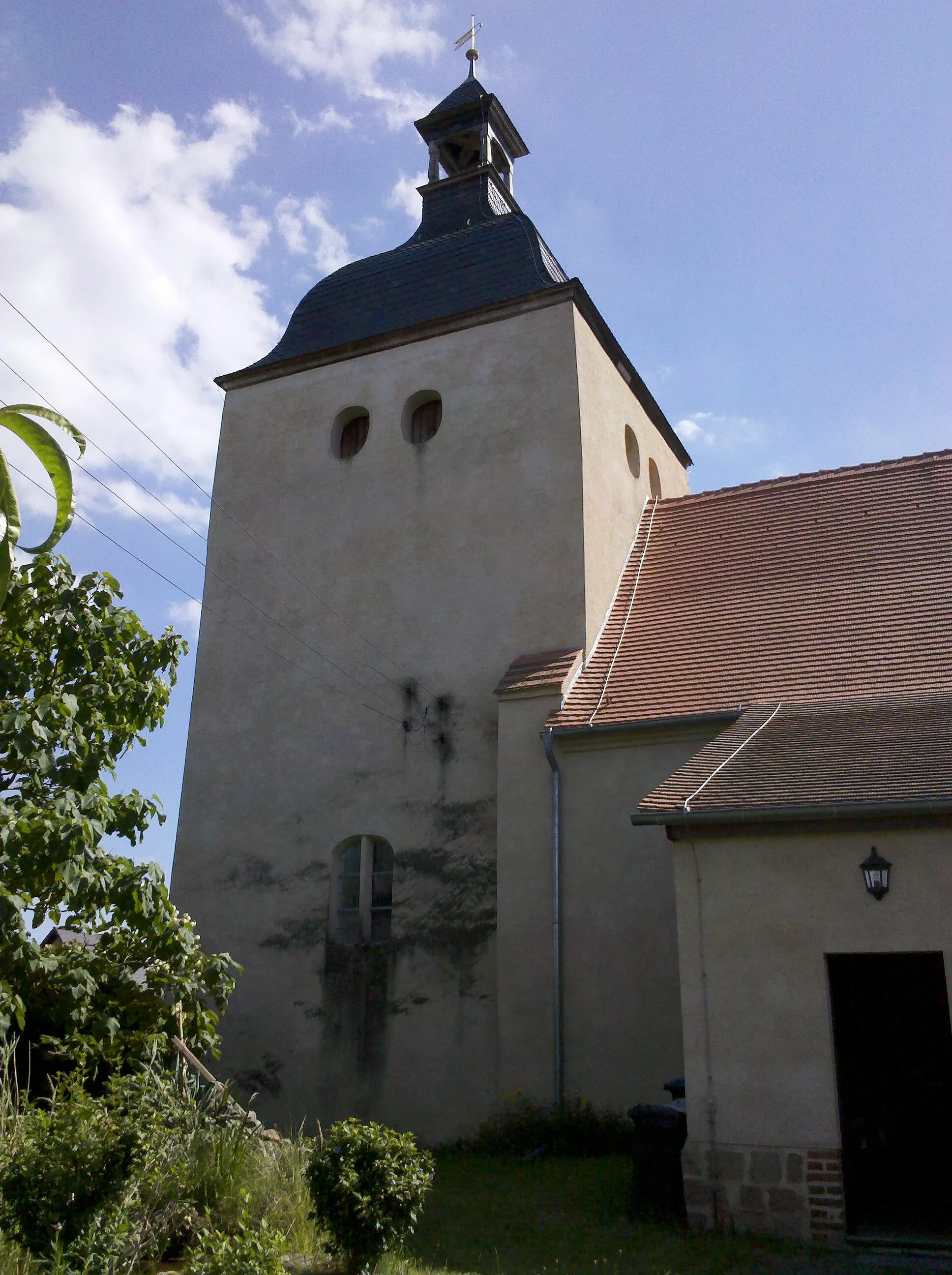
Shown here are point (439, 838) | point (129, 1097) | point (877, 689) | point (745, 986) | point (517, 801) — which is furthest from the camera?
point (439, 838)

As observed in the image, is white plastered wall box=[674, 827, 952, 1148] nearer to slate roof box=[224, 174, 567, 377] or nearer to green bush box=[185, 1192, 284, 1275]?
green bush box=[185, 1192, 284, 1275]

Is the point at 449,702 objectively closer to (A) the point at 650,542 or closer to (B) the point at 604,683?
(B) the point at 604,683

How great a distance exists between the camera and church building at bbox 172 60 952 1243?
802cm

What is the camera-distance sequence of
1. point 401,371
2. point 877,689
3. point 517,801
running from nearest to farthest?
point 877,689
point 517,801
point 401,371

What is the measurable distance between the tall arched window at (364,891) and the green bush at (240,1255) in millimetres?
7704

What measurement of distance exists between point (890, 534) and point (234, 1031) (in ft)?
34.3

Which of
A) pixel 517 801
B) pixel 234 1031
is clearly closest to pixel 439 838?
pixel 517 801

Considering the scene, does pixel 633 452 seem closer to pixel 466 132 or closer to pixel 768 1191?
pixel 466 132

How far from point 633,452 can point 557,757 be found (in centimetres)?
676

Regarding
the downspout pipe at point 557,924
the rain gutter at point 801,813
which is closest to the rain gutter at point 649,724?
the downspout pipe at point 557,924

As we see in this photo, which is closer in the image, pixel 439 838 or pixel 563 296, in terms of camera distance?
pixel 439 838

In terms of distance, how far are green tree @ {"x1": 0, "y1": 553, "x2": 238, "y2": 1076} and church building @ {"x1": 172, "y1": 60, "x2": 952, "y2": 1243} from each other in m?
3.80

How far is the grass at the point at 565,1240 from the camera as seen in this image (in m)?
6.62

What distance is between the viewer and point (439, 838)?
13406 millimetres
